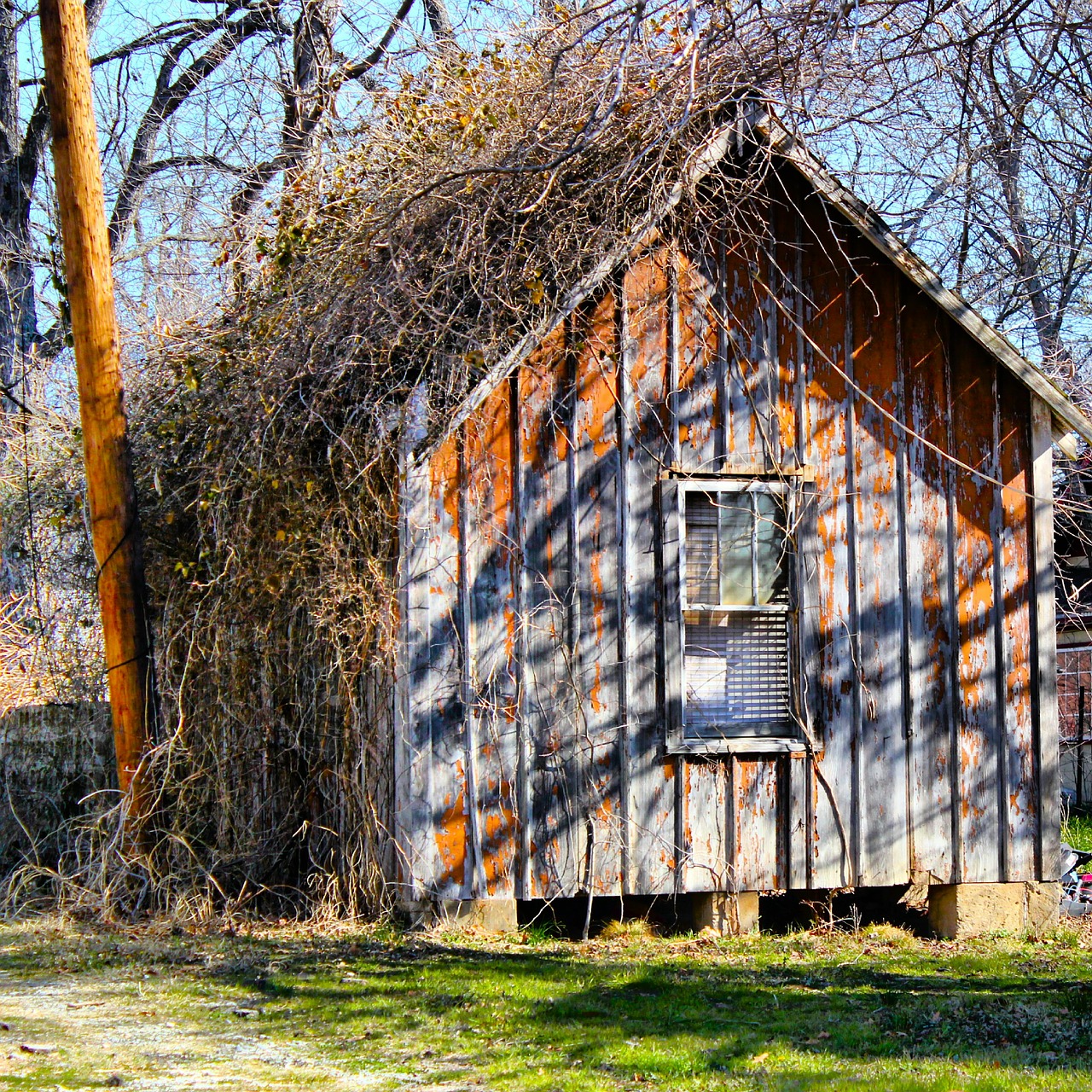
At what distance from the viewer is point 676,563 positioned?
27.6ft

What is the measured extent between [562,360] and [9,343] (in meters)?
12.0

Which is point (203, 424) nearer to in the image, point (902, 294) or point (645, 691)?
point (645, 691)

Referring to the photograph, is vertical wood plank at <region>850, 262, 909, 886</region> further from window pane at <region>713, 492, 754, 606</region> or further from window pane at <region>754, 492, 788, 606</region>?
window pane at <region>713, 492, 754, 606</region>

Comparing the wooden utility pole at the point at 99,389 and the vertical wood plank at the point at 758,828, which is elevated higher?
the wooden utility pole at the point at 99,389

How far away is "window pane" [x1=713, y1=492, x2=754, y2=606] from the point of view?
8508mm

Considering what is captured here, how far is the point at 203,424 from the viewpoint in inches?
374

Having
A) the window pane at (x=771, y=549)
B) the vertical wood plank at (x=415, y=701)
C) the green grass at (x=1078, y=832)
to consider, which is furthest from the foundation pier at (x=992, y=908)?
the vertical wood plank at (x=415, y=701)

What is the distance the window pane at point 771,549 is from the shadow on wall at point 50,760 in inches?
211

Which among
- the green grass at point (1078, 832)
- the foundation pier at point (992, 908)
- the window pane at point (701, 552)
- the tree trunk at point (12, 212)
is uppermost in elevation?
the tree trunk at point (12, 212)

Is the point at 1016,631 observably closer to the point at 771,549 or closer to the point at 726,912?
the point at 771,549

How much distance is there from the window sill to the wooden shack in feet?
0.06

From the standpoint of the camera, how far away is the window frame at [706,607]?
326 inches

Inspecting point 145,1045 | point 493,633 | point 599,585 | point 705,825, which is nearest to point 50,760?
point 493,633

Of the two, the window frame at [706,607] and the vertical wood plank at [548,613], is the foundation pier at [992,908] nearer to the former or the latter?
the window frame at [706,607]
